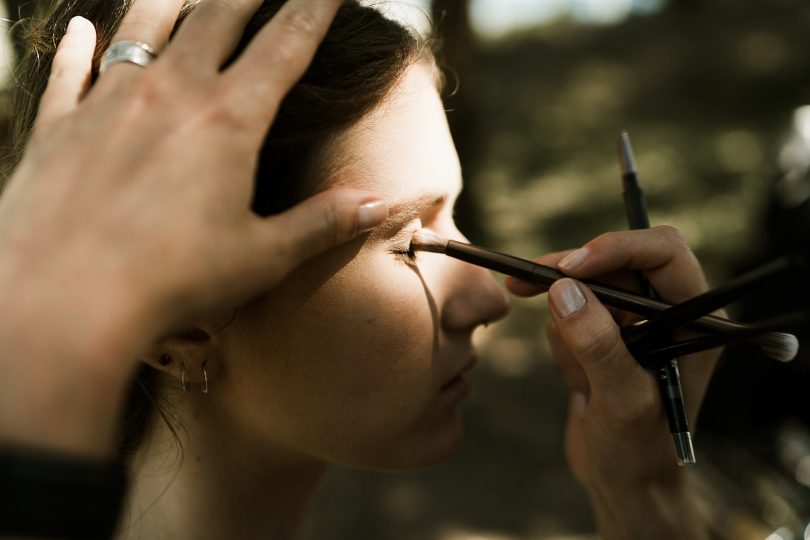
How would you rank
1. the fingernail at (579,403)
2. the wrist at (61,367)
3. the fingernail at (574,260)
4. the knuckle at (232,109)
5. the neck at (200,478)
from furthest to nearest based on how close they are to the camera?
the fingernail at (579,403)
the neck at (200,478)
the fingernail at (574,260)
the knuckle at (232,109)
the wrist at (61,367)

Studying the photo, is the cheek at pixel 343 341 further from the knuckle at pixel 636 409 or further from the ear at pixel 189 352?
the knuckle at pixel 636 409

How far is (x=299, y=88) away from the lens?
97 centimetres

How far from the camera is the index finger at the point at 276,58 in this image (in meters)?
0.74

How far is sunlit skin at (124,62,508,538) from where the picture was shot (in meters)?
1.04

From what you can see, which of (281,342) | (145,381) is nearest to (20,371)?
(281,342)

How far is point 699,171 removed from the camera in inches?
198

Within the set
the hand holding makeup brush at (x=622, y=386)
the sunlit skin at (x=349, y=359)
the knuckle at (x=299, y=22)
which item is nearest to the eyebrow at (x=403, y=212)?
the sunlit skin at (x=349, y=359)

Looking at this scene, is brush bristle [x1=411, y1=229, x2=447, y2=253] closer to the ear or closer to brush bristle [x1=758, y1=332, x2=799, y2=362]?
the ear

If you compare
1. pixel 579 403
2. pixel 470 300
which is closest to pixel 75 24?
pixel 470 300

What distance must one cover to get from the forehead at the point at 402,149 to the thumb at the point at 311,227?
0.41ft

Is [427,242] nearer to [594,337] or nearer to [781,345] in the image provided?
[594,337]

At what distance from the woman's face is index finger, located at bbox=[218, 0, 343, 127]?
0.23 m

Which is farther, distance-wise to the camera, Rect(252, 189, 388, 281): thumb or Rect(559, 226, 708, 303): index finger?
Rect(559, 226, 708, 303): index finger

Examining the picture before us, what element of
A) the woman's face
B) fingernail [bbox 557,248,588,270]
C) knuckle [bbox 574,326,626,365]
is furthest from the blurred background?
knuckle [bbox 574,326,626,365]
